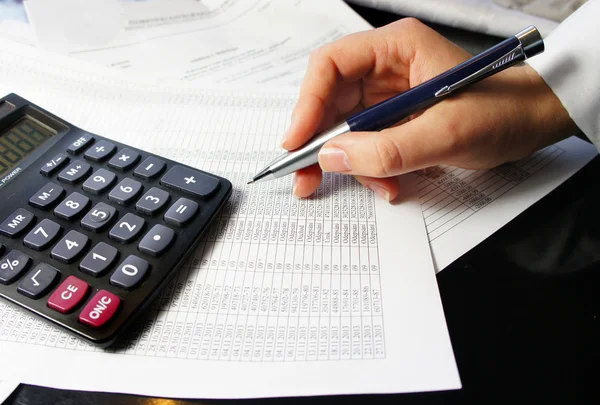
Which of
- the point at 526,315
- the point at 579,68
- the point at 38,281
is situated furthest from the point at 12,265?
the point at 579,68

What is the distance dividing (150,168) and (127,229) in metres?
0.06

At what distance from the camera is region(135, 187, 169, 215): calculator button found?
33cm

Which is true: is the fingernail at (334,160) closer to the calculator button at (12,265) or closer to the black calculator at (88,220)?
the black calculator at (88,220)

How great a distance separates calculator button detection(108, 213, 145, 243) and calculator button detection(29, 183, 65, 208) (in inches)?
2.3

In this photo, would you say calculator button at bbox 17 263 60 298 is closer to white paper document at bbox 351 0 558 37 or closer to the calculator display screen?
the calculator display screen

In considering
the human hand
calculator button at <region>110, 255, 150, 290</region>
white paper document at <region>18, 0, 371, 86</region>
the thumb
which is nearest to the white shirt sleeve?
the human hand

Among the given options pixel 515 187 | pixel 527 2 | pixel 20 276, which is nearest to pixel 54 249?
pixel 20 276

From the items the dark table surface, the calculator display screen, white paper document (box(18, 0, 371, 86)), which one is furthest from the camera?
white paper document (box(18, 0, 371, 86))

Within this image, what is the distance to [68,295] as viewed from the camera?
272mm

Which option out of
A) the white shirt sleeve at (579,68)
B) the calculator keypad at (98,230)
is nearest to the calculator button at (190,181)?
the calculator keypad at (98,230)

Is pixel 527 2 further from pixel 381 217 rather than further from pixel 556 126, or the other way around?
pixel 381 217

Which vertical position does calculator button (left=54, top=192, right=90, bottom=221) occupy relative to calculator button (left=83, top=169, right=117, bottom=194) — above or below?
below

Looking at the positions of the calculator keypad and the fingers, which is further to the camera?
the fingers

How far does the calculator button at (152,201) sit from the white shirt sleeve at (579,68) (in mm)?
332
